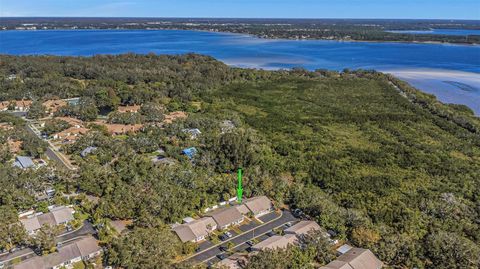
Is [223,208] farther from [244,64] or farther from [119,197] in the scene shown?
[244,64]

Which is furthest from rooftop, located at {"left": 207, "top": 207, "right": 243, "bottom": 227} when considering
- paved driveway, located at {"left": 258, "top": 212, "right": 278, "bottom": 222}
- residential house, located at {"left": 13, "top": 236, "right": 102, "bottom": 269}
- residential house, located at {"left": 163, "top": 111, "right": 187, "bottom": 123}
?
residential house, located at {"left": 163, "top": 111, "right": 187, "bottom": 123}

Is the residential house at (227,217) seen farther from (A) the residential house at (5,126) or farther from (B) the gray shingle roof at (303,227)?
(A) the residential house at (5,126)

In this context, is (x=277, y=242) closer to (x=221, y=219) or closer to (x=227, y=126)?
(x=221, y=219)

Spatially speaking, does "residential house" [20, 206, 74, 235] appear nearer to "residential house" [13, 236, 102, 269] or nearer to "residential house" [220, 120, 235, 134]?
"residential house" [13, 236, 102, 269]

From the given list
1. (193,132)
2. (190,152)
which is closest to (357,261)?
(190,152)

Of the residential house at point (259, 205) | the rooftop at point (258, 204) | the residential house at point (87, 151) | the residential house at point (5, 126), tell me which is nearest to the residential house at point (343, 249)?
the residential house at point (259, 205)

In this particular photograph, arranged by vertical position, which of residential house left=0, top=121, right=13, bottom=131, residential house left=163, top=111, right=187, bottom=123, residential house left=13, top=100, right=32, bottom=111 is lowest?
residential house left=163, top=111, right=187, bottom=123

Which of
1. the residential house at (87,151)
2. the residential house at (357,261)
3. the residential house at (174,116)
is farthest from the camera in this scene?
the residential house at (174,116)
